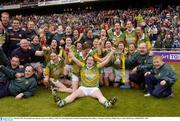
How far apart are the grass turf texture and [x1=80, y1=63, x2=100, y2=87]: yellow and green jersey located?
343mm

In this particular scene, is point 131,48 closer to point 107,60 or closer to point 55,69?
point 107,60

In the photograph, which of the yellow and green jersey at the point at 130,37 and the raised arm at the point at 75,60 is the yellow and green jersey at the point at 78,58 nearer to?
the raised arm at the point at 75,60

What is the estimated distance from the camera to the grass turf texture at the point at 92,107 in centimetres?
821

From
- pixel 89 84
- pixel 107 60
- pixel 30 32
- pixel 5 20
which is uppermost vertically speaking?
pixel 5 20

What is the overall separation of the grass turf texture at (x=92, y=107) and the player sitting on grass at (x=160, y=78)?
19 cm

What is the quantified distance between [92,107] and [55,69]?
2.02 metres

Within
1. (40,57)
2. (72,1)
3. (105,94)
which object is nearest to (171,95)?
(105,94)

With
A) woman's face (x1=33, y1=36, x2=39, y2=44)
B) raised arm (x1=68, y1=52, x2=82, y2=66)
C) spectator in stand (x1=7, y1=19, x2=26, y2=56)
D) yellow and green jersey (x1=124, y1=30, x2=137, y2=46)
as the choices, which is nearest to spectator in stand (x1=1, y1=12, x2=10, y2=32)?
spectator in stand (x1=7, y1=19, x2=26, y2=56)

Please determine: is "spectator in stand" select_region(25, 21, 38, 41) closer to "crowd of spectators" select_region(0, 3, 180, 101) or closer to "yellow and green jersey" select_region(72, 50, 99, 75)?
"crowd of spectators" select_region(0, 3, 180, 101)

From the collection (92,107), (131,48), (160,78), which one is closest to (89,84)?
(92,107)

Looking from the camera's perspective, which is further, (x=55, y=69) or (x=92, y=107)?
(x=55, y=69)

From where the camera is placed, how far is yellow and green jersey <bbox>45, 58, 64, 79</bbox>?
33.2 ft

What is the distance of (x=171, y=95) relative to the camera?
9547mm

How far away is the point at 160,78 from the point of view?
9.13m
